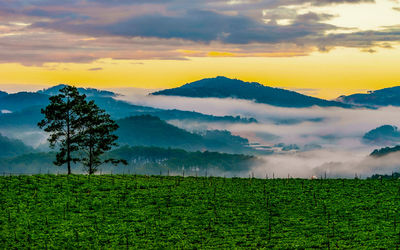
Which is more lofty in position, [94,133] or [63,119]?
[63,119]

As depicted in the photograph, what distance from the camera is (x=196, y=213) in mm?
56344

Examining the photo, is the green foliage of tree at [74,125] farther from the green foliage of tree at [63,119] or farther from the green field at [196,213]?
the green field at [196,213]

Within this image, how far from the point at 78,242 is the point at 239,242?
628 inches

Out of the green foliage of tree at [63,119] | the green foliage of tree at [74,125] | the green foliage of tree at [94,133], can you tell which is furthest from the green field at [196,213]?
the green foliage of tree at [94,133]

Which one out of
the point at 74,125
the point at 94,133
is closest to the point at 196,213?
the point at 74,125

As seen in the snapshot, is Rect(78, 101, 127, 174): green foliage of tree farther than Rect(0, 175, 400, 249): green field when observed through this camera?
Yes

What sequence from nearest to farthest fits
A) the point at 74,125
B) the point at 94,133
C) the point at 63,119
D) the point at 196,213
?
the point at 196,213 < the point at 63,119 < the point at 74,125 < the point at 94,133

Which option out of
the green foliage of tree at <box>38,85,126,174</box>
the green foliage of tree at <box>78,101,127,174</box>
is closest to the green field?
the green foliage of tree at <box>38,85,126,174</box>

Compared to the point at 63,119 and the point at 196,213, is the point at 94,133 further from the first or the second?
the point at 196,213

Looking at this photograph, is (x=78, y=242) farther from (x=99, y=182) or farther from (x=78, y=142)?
(x=78, y=142)

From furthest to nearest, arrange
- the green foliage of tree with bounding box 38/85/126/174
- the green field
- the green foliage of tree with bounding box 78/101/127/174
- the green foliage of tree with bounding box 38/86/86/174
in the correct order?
1. the green foliage of tree with bounding box 78/101/127/174
2. the green foliage of tree with bounding box 38/85/126/174
3. the green foliage of tree with bounding box 38/86/86/174
4. the green field

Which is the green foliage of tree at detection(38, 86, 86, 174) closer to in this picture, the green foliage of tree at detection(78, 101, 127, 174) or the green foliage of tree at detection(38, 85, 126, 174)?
the green foliage of tree at detection(38, 85, 126, 174)

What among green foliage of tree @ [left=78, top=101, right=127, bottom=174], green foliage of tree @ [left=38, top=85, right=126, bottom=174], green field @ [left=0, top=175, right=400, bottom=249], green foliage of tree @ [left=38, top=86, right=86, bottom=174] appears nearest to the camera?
green field @ [left=0, top=175, right=400, bottom=249]

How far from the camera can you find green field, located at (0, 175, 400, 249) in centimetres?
4606
